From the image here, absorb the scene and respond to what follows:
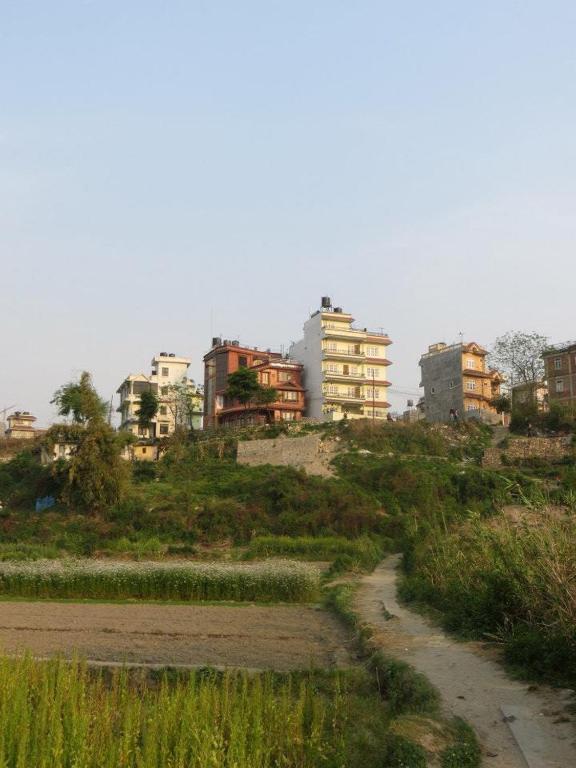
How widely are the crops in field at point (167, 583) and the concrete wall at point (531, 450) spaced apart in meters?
29.8

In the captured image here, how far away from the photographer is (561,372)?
228ft

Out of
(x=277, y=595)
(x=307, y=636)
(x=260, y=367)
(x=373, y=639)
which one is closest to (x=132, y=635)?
(x=307, y=636)

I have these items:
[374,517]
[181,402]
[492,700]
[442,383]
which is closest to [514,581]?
[492,700]

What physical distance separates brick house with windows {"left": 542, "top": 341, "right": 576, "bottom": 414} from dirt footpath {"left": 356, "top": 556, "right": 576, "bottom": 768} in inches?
2242

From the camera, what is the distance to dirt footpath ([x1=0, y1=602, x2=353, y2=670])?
546 inches

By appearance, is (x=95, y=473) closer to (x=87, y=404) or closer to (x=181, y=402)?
(x=87, y=404)

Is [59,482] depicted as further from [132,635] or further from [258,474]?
[132,635]

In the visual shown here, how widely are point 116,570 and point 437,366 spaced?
56.0 m

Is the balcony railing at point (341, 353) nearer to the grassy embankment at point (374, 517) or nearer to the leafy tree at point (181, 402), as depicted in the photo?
the leafy tree at point (181, 402)

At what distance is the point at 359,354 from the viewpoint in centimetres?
7531

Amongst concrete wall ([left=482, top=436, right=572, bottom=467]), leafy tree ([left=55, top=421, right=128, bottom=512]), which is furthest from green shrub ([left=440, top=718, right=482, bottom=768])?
concrete wall ([left=482, top=436, right=572, bottom=467])

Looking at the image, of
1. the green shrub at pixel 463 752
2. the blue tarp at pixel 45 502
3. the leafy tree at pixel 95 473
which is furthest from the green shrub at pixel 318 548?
the green shrub at pixel 463 752

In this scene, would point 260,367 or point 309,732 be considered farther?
point 260,367

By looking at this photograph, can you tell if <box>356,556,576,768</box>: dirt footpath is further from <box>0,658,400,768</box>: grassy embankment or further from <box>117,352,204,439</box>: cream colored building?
<box>117,352,204,439</box>: cream colored building
